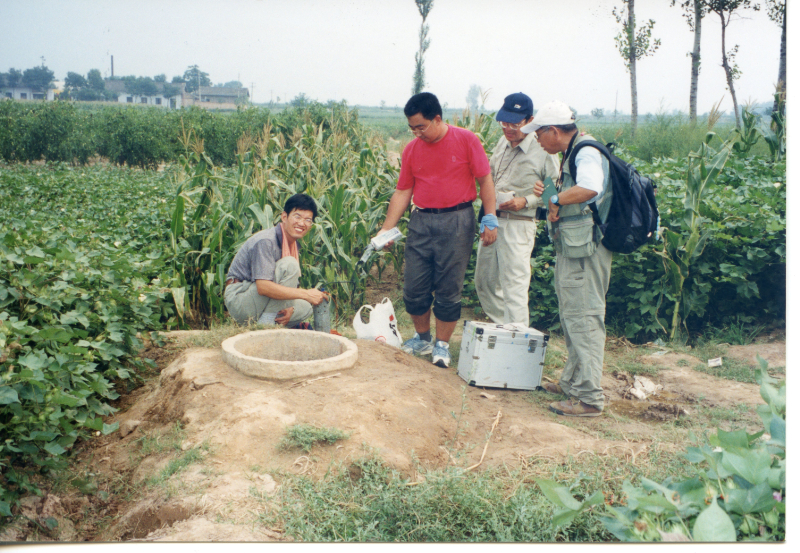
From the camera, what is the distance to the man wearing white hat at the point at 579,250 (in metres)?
3.09

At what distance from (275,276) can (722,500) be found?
281cm

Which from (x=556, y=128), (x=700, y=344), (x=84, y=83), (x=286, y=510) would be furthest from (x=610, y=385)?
(x=84, y=83)

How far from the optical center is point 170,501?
2219 millimetres

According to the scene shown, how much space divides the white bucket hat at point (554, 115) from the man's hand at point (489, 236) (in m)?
0.81

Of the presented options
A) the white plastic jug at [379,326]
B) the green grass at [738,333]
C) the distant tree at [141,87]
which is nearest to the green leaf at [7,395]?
the white plastic jug at [379,326]

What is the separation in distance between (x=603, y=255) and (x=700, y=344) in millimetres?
1982

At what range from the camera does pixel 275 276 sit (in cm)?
377

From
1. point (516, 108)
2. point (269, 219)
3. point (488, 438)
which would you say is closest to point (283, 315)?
point (269, 219)

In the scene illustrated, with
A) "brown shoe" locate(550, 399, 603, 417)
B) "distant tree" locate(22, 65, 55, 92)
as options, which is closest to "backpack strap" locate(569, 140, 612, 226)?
"brown shoe" locate(550, 399, 603, 417)

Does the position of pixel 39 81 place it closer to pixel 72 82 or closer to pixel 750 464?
pixel 72 82

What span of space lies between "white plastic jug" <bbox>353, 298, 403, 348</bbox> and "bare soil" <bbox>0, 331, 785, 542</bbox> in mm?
334

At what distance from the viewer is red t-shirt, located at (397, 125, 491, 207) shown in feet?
12.4

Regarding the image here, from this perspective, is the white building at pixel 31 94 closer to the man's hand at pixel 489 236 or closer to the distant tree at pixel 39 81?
the distant tree at pixel 39 81

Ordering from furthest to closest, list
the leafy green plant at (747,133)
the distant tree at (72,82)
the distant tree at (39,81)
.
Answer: the distant tree at (72,82) → the distant tree at (39,81) → the leafy green plant at (747,133)
